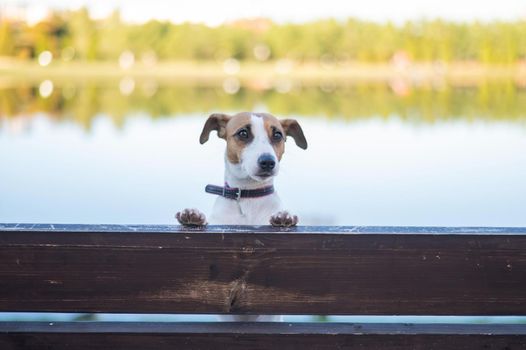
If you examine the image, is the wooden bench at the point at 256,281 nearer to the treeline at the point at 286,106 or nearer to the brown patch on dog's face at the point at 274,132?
the brown patch on dog's face at the point at 274,132

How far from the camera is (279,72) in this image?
9075cm

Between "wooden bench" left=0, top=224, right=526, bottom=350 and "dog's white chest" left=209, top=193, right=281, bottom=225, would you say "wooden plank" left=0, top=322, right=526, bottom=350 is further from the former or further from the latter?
→ "dog's white chest" left=209, top=193, right=281, bottom=225

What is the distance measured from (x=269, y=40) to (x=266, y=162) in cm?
9430

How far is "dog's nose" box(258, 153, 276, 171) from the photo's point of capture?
3.56 meters

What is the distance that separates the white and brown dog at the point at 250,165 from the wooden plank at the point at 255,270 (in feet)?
4.51

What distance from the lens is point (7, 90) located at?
59.2 metres

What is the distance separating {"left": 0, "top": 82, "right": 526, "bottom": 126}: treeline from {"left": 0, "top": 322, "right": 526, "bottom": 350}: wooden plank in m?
32.8

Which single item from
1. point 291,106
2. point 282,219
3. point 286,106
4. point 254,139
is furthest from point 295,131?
point 291,106

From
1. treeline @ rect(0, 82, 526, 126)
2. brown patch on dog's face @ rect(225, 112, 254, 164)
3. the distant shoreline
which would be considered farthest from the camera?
the distant shoreline

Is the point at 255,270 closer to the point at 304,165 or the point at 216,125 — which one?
the point at 216,125

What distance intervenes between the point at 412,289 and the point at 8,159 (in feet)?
85.6

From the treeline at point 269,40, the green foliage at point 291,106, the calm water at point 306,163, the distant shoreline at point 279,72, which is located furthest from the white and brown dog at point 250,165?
the treeline at point 269,40

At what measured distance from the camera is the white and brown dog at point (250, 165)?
358cm

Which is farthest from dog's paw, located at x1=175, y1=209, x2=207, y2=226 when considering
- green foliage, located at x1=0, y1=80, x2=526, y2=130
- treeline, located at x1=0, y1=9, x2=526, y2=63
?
treeline, located at x1=0, y1=9, x2=526, y2=63
